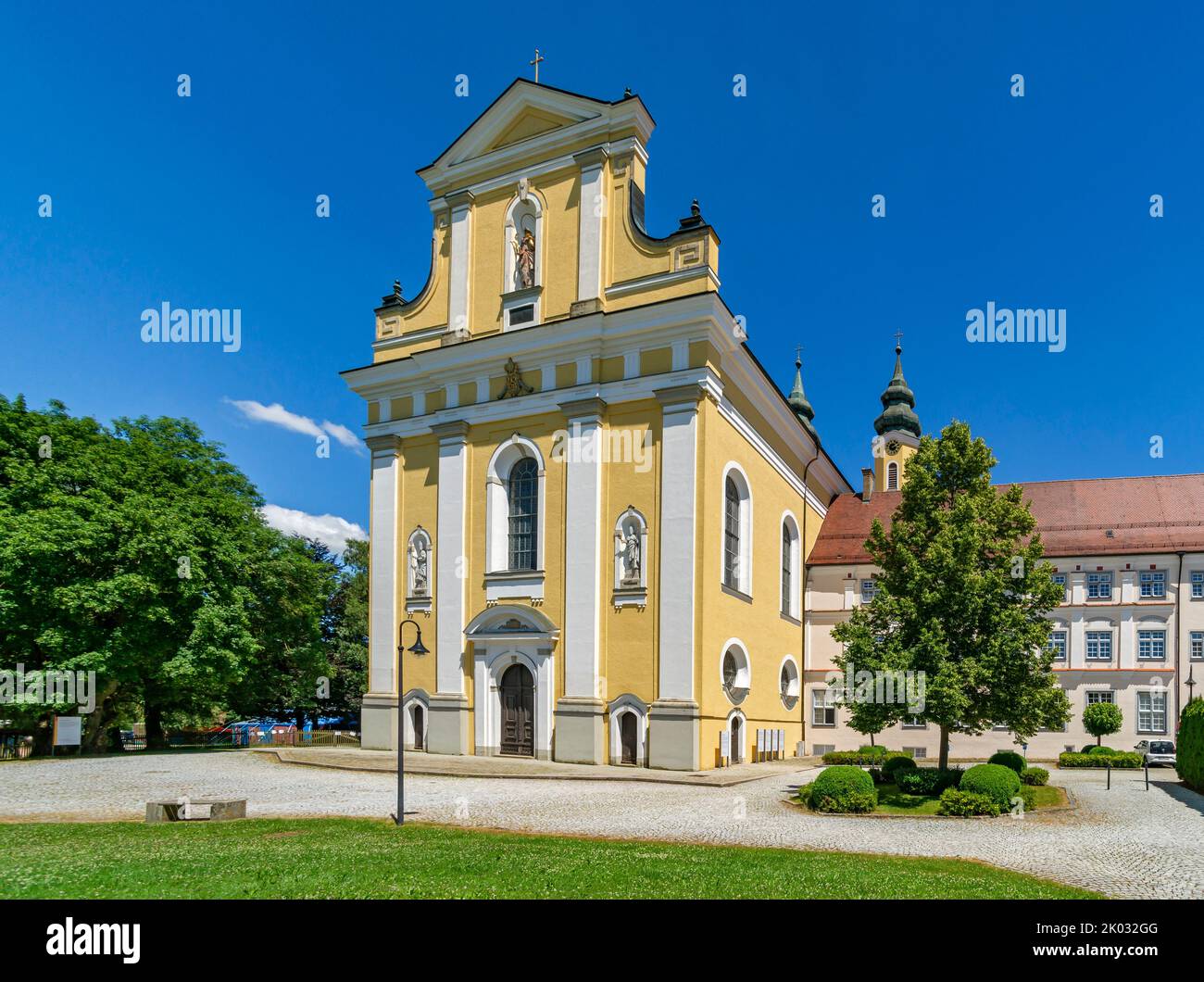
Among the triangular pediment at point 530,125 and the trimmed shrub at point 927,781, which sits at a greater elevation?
the triangular pediment at point 530,125

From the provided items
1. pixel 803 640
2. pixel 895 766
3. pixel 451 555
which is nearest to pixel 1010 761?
pixel 895 766

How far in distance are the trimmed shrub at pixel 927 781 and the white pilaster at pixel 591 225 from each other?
1704 cm

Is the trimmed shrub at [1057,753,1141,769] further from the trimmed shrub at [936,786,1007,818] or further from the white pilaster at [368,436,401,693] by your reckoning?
the white pilaster at [368,436,401,693]

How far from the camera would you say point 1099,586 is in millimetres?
39281

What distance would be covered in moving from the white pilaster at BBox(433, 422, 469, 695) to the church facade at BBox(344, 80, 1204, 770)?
75 millimetres

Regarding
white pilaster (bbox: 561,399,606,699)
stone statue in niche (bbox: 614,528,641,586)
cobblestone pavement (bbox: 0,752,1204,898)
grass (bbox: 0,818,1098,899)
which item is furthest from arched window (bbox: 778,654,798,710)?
grass (bbox: 0,818,1098,899)

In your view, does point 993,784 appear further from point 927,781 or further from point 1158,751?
point 1158,751

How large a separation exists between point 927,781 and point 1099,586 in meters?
24.9

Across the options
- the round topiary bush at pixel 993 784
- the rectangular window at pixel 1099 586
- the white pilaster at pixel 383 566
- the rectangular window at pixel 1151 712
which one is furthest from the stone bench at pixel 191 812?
the rectangular window at pixel 1099 586

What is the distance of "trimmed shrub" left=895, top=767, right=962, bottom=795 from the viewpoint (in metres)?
19.3

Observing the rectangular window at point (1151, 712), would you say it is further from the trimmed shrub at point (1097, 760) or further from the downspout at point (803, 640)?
the downspout at point (803, 640)

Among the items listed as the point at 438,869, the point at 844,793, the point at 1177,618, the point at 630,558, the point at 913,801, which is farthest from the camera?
the point at 1177,618

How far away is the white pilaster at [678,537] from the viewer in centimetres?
2614
